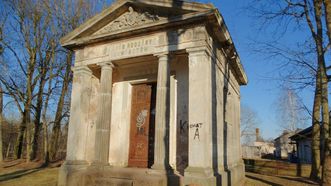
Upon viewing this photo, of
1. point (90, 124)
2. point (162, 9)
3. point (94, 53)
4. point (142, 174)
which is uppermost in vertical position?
point (162, 9)

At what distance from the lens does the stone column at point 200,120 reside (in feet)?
24.9

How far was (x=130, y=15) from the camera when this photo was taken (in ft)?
32.2

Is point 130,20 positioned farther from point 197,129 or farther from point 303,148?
point 303,148

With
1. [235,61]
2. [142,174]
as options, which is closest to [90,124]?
[142,174]

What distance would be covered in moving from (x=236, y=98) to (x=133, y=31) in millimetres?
8186

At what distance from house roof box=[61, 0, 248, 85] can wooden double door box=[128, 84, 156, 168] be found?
108 inches

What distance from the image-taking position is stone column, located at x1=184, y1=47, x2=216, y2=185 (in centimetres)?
758

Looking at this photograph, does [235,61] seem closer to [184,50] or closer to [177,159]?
[184,50]

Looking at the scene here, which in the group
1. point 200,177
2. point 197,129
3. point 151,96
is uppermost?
point 151,96

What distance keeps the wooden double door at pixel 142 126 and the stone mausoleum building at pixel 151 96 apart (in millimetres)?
41

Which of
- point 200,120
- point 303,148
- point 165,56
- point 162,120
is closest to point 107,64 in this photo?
point 165,56

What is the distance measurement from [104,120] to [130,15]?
4046 mm

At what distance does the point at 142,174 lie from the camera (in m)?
8.48

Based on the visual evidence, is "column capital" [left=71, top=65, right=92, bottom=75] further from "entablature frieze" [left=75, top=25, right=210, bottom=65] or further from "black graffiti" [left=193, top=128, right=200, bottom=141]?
"black graffiti" [left=193, top=128, right=200, bottom=141]
